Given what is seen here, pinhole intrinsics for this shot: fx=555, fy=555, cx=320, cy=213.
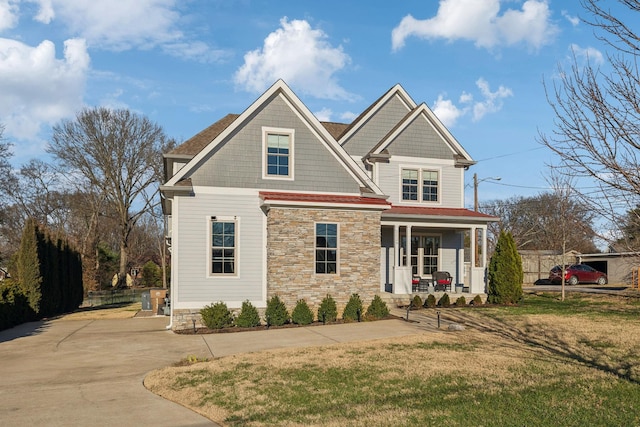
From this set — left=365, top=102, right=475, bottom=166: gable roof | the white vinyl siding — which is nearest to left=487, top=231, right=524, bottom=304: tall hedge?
left=365, top=102, right=475, bottom=166: gable roof

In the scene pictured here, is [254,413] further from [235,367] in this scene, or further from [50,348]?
[50,348]

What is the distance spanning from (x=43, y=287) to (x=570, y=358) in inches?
793

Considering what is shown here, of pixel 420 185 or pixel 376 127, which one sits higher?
pixel 376 127

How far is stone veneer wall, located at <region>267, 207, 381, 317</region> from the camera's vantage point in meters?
17.3

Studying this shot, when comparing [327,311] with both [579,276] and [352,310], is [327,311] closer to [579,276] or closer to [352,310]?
[352,310]

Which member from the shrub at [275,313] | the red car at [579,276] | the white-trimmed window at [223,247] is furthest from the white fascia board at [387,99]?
the red car at [579,276]

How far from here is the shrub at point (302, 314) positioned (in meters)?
16.8

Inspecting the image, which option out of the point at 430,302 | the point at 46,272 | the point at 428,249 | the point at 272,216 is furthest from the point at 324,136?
the point at 46,272

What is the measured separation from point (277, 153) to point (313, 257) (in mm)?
3662

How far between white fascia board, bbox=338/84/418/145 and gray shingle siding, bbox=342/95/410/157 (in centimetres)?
12

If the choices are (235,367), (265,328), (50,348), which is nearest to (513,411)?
(235,367)

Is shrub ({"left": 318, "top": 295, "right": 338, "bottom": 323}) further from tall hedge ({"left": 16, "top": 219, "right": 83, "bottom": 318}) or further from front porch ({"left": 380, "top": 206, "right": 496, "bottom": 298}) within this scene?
tall hedge ({"left": 16, "top": 219, "right": 83, "bottom": 318})

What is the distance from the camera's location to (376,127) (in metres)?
24.1

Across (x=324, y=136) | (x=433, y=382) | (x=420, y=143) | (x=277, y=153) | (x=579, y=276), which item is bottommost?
(x=579, y=276)
